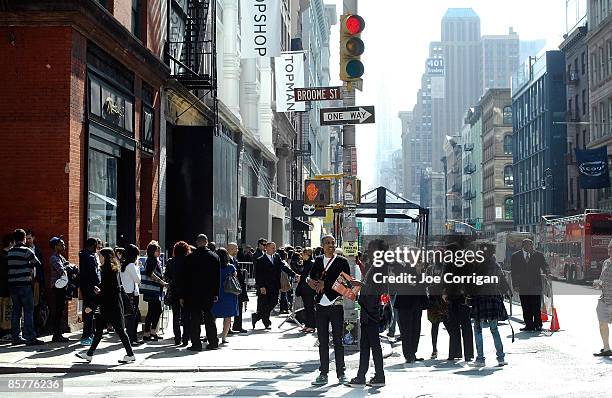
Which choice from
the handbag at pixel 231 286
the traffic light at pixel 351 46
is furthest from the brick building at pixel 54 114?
the traffic light at pixel 351 46

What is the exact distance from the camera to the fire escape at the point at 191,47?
2528 cm

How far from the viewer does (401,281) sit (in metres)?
13.6

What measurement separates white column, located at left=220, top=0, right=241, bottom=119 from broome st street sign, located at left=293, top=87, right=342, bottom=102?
18.2m

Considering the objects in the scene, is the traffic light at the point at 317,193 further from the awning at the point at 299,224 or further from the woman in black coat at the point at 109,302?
the awning at the point at 299,224

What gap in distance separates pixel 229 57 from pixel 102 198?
674 inches

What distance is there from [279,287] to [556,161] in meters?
66.9

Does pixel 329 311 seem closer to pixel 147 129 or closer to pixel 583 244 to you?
pixel 147 129

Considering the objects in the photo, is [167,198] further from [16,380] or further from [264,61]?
[264,61]

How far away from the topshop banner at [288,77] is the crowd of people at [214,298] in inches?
850

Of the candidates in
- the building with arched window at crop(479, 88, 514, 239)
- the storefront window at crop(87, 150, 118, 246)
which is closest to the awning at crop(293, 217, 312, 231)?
the storefront window at crop(87, 150, 118, 246)

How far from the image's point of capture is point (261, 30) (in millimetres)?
28797

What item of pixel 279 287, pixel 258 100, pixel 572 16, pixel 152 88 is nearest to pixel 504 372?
pixel 279 287

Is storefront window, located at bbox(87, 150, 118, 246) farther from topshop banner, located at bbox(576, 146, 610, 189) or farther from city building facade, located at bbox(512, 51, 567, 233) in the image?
city building facade, located at bbox(512, 51, 567, 233)

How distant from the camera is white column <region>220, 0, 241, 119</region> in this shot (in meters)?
35.4
